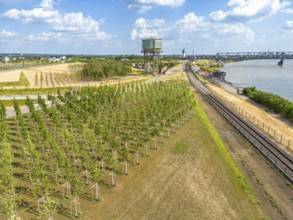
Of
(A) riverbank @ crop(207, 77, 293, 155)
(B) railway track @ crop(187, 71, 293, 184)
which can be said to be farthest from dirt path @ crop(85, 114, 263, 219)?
(A) riverbank @ crop(207, 77, 293, 155)

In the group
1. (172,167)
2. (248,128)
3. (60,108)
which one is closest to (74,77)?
(60,108)

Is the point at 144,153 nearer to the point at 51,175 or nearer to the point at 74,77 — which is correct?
the point at 51,175

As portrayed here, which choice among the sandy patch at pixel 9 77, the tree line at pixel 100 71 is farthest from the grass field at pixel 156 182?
the sandy patch at pixel 9 77

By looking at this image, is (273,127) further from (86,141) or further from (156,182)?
(86,141)

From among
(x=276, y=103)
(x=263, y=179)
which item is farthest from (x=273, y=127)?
(x=263, y=179)

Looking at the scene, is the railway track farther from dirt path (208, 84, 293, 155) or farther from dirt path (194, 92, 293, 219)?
dirt path (208, 84, 293, 155)

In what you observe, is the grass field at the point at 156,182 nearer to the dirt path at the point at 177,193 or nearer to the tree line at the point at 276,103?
the dirt path at the point at 177,193
